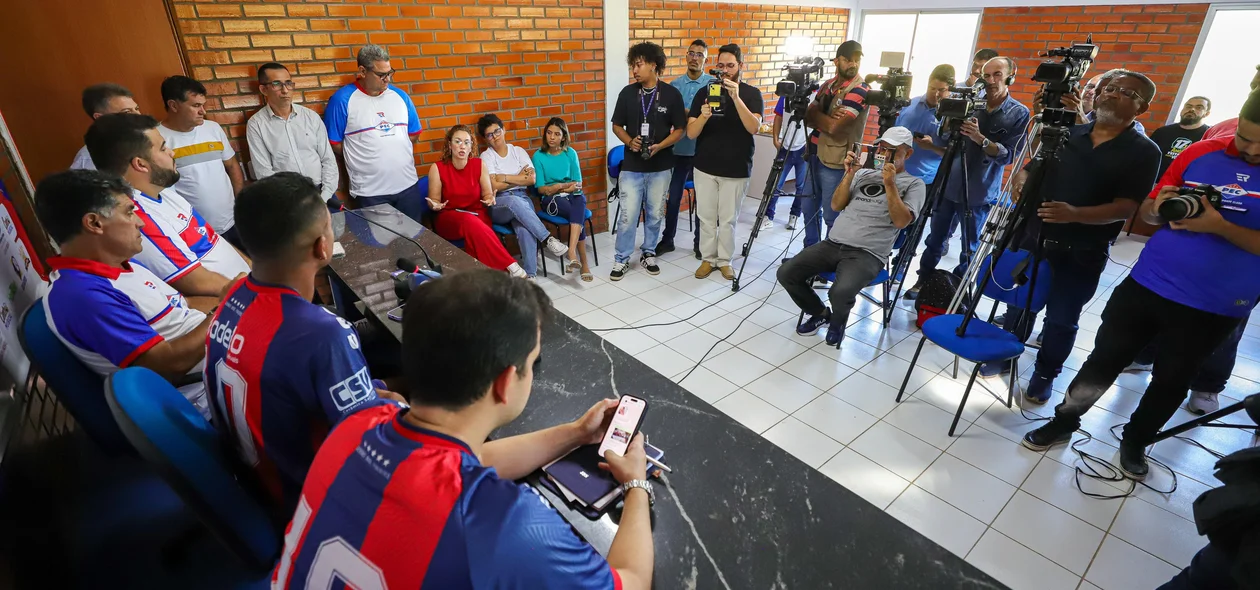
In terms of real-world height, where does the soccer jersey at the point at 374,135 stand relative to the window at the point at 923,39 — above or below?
below

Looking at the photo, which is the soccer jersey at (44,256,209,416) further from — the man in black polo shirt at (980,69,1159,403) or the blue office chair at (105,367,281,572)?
the man in black polo shirt at (980,69,1159,403)

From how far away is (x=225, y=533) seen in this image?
4.08ft

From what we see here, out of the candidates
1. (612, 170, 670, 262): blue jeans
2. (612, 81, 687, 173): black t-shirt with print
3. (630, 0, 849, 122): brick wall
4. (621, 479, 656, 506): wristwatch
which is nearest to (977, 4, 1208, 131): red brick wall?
(630, 0, 849, 122): brick wall

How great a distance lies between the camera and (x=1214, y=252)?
1.99m

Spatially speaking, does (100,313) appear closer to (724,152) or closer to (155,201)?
(155,201)

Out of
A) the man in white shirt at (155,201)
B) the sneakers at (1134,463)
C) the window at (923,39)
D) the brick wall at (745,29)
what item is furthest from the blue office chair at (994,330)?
the window at (923,39)

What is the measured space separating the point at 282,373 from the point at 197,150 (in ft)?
8.55

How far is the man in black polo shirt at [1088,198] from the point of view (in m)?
2.36

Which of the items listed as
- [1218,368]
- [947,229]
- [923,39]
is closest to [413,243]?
[947,229]

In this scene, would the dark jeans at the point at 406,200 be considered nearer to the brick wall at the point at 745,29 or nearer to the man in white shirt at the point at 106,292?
the man in white shirt at the point at 106,292

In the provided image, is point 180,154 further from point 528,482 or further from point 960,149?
point 960,149

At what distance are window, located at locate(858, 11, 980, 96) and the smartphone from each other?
20.5 ft

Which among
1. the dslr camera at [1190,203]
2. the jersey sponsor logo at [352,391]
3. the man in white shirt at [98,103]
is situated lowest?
the jersey sponsor logo at [352,391]

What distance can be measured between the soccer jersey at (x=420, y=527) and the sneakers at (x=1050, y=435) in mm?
2460
